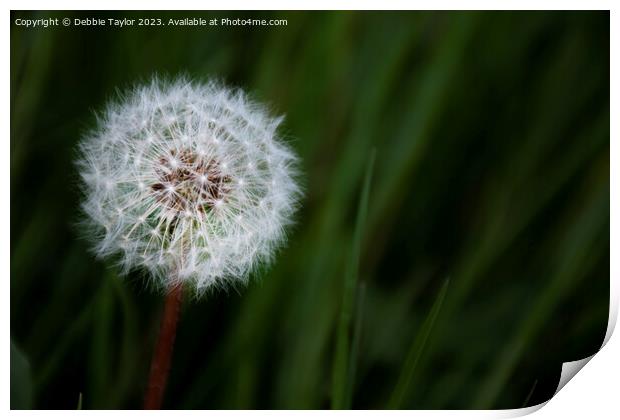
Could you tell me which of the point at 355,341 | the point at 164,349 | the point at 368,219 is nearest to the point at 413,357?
the point at 355,341

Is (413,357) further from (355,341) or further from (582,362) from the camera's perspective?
(582,362)

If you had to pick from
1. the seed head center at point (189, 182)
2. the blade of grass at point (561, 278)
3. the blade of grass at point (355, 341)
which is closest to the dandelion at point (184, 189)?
the seed head center at point (189, 182)

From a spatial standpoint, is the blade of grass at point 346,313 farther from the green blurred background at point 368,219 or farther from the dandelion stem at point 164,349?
the dandelion stem at point 164,349

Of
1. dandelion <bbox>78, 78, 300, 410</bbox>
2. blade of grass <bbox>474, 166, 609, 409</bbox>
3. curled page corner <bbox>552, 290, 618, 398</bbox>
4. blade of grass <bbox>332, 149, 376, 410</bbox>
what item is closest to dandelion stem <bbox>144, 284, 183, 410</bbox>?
dandelion <bbox>78, 78, 300, 410</bbox>

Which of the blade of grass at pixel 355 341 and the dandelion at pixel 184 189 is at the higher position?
the dandelion at pixel 184 189

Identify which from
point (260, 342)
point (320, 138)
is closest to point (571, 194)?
point (320, 138)
